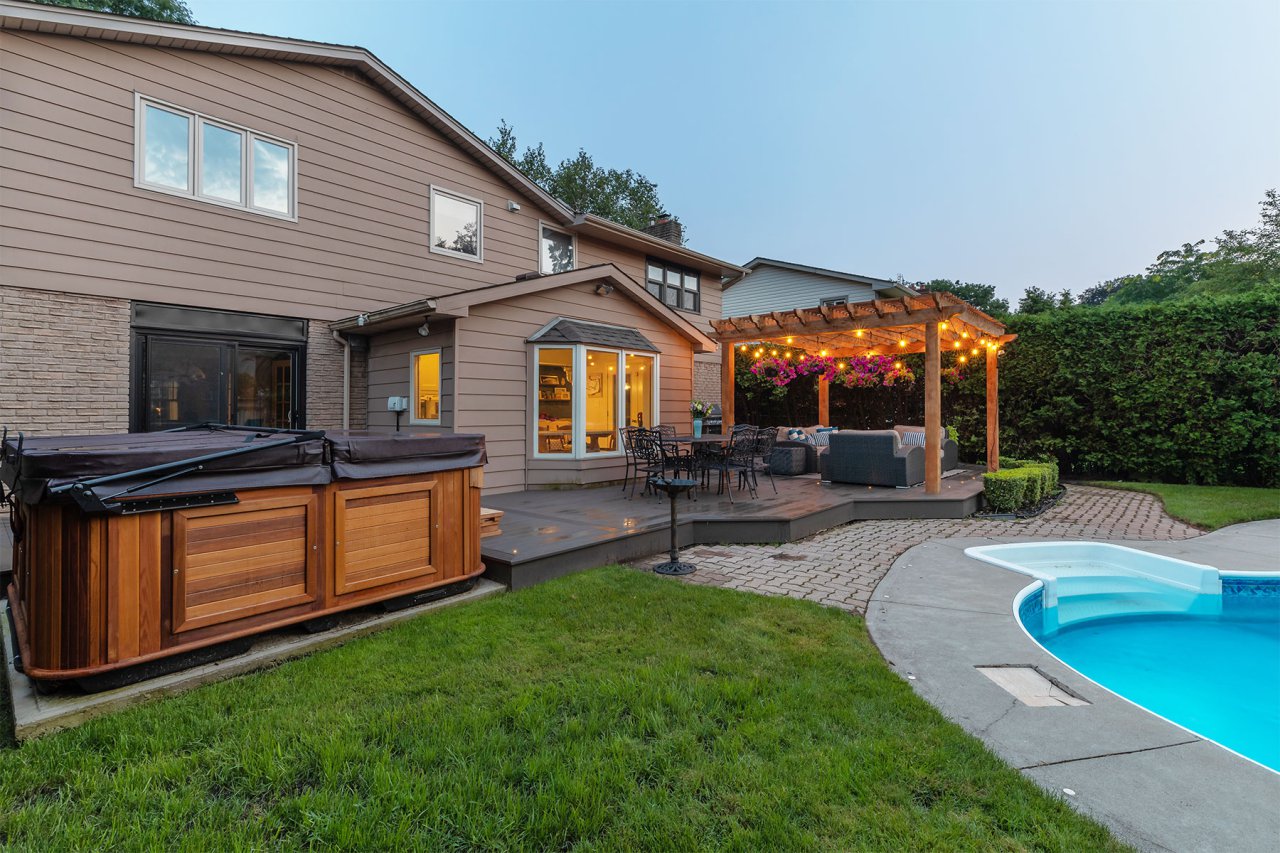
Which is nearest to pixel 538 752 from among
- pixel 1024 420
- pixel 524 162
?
pixel 1024 420

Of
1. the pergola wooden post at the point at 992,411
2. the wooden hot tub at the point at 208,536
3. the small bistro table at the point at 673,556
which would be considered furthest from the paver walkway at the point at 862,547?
the wooden hot tub at the point at 208,536

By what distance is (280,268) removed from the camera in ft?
24.9

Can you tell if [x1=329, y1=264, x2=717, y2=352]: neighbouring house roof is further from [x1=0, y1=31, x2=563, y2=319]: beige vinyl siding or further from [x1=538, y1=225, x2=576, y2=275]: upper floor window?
[x1=538, y1=225, x2=576, y2=275]: upper floor window

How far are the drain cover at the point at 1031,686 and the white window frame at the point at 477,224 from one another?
359 inches

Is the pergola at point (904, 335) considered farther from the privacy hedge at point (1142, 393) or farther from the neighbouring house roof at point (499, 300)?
the neighbouring house roof at point (499, 300)

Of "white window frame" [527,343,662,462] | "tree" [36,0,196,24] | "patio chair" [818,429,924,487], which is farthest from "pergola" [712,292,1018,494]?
"tree" [36,0,196,24]

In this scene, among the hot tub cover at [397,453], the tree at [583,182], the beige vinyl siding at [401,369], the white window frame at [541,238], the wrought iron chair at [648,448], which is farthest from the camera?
the tree at [583,182]

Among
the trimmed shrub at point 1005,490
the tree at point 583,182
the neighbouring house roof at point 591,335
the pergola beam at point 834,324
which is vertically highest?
the tree at point 583,182

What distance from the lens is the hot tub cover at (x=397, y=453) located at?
3.34m

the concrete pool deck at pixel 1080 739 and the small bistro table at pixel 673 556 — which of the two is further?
the small bistro table at pixel 673 556

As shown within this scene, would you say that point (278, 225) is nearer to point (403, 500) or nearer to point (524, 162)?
point (403, 500)

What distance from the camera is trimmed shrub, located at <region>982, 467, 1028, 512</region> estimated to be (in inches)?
296

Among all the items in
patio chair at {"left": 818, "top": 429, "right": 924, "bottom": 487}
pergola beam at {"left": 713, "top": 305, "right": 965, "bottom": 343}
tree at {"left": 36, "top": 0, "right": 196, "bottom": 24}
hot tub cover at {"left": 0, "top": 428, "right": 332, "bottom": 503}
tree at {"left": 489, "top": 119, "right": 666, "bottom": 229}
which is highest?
tree at {"left": 489, "top": 119, "right": 666, "bottom": 229}

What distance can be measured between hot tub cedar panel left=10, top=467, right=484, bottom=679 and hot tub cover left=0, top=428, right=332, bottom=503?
108 millimetres
